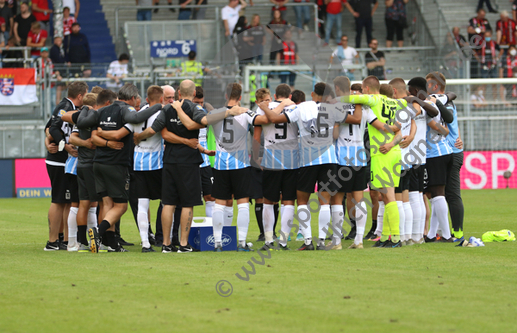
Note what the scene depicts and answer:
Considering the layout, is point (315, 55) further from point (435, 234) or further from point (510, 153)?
point (435, 234)

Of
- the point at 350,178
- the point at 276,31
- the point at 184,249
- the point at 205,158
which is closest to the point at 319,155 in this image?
the point at 350,178

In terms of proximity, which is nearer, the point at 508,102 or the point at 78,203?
the point at 78,203

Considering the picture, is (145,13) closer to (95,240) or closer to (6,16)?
(6,16)

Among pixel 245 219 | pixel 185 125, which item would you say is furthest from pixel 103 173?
pixel 245 219

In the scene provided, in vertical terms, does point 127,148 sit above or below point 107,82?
below

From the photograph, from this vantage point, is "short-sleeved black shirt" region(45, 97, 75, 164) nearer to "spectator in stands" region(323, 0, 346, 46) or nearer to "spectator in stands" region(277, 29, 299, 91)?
"spectator in stands" region(277, 29, 299, 91)

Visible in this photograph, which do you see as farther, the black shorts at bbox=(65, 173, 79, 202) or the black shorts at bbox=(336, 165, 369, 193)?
the black shorts at bbox=(65, 173, 79, 202)

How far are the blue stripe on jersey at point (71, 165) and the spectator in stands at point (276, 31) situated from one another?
1213cm

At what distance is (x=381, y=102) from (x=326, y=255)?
85.7 inches

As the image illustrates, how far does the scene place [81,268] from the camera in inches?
297

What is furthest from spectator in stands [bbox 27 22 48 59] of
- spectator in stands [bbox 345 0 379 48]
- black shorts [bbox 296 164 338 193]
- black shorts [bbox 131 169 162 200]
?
black shorts [bbox 296 164 338 193]

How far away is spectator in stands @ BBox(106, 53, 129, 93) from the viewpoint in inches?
803

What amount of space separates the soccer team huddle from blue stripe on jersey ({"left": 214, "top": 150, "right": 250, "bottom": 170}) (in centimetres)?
2

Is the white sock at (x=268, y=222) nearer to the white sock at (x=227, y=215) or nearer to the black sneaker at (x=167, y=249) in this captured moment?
the white sock at (x=227, y=215)
